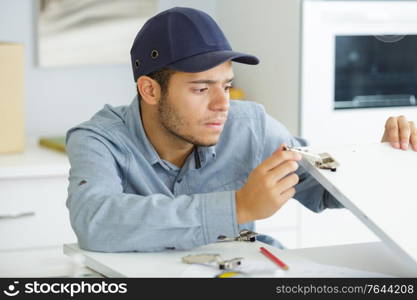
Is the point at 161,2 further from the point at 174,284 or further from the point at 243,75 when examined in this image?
the point at 174,284

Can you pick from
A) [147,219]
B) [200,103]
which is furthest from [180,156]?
[147,219]

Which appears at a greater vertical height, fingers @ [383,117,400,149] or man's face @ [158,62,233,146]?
man's face @ [158,62,233,146]

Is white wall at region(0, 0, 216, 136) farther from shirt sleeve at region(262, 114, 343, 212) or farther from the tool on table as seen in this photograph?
the tool on table

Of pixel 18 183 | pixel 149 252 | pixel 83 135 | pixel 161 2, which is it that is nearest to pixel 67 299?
pixel 149 252

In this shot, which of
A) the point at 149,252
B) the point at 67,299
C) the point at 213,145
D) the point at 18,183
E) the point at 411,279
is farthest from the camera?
the point at 18,183

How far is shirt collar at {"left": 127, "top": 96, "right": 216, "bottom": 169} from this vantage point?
6.04 ft

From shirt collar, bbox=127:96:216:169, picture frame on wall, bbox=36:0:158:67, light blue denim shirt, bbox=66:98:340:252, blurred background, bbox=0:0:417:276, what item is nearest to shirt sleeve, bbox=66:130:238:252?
light blue denim shirt, bbox=66:98:340:252

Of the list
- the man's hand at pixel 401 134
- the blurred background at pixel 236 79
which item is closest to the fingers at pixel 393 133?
Result: the man's hand at pixel 401 134

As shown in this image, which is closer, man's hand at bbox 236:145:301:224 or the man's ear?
man's hand at bbox 236:145:301:224

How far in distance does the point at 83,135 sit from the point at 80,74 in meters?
1.47

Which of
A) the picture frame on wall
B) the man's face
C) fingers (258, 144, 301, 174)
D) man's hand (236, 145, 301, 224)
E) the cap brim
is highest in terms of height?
the picture frame on wall

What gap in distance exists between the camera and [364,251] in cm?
165

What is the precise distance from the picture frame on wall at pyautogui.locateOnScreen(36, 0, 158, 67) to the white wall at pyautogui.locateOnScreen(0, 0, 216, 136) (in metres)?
0.03

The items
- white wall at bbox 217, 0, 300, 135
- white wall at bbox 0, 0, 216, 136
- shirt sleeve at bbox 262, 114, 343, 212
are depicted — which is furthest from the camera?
white wall at bbox 0, 0, 216, 136
